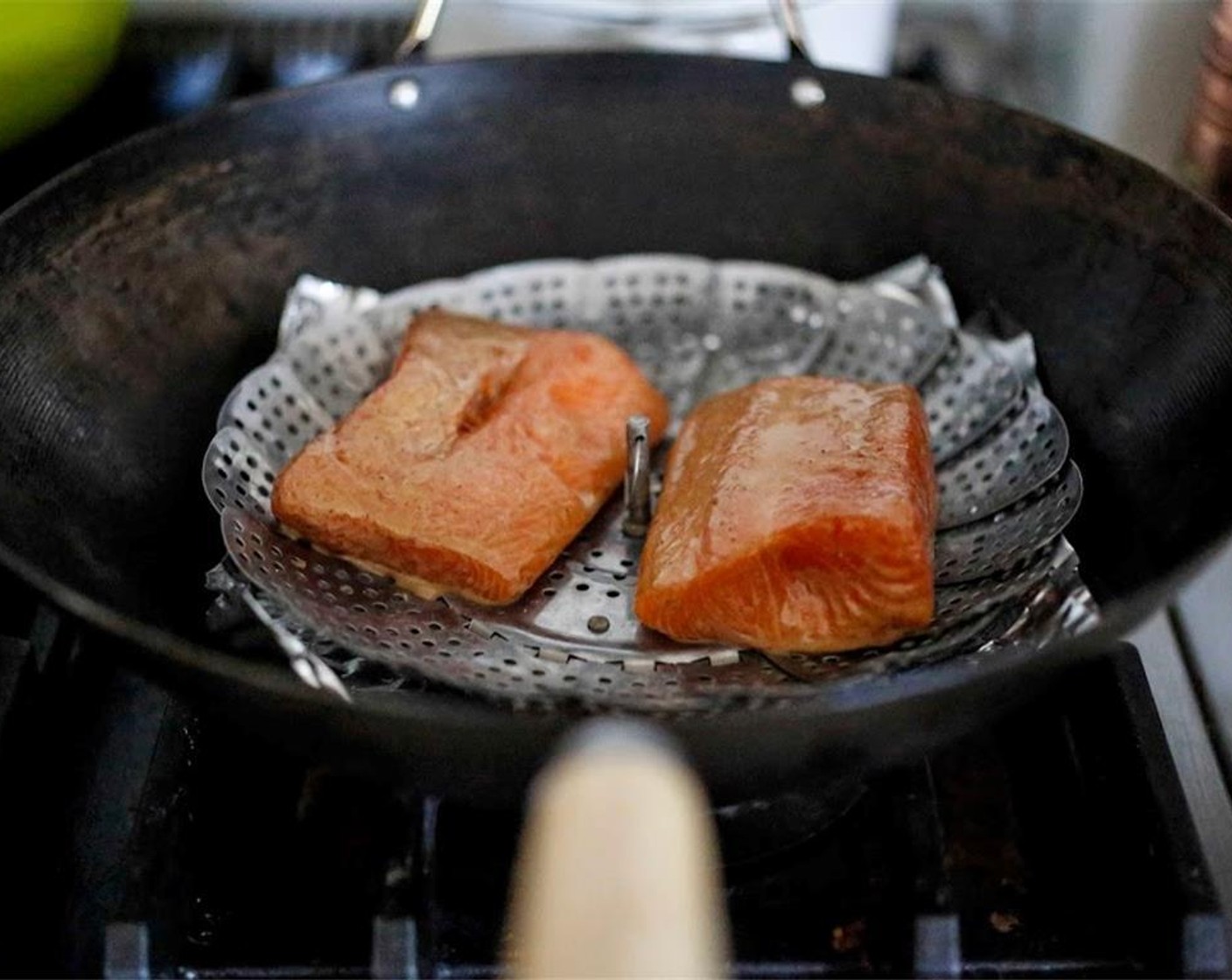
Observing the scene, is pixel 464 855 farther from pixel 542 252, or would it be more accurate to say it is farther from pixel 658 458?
pixel 542 252

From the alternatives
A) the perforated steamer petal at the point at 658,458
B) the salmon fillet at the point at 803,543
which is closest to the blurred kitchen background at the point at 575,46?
the perforated steamer petal at the point at 658,458

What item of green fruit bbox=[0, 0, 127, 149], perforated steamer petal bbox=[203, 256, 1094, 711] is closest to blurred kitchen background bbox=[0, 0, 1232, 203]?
green fruit bbox=[0, 0, 127, 149]

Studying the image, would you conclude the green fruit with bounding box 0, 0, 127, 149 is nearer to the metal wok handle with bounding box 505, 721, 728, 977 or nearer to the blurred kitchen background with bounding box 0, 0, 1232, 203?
the blurred kitchen background with bounding box 0, 0, 1232, 203

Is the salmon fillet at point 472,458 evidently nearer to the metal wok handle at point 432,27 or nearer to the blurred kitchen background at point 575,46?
the metal wok handle at point 432,27

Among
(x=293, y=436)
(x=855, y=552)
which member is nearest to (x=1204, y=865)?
(x=855, y=552)

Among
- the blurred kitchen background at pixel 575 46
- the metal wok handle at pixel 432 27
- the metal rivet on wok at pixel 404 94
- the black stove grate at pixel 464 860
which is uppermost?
the blurred kitchen background at pixel 575 46

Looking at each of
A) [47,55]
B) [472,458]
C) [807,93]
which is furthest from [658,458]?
[47,55]
